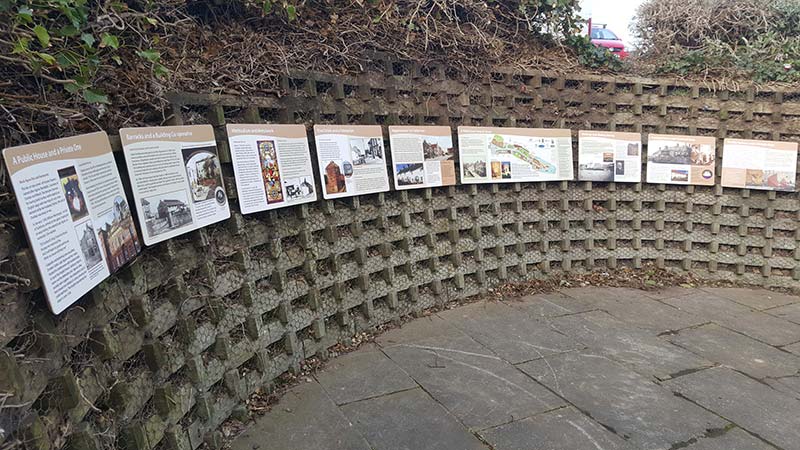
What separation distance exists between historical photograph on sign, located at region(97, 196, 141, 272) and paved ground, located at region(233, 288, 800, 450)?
1.35 metres

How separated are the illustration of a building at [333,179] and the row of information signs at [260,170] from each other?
0.04 ft

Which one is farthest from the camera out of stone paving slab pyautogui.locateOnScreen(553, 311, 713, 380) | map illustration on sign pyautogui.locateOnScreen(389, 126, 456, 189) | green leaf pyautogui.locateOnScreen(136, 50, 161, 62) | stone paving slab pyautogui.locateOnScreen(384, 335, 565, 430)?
map illustration on sign pyautogui.locateOnScreen(389, 126, 456, 189)

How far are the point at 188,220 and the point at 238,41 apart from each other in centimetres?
170

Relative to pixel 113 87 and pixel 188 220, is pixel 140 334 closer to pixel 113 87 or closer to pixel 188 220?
pixel 188 220

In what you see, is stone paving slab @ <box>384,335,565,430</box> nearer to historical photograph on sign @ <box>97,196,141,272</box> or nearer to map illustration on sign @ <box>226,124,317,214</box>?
map illustration on sign @ <box>226,124,317,214</box>

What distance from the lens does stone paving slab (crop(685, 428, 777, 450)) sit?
2972 millimetres

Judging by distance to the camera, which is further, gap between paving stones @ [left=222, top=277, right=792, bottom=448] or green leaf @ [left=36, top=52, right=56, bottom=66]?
gap between paving stones @ [left=222, top=277, right=792, bottom=448]

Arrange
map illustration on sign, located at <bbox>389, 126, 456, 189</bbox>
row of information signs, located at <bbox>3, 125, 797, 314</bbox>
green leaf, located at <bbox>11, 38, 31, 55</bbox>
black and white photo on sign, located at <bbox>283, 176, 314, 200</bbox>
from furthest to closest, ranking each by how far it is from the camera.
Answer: map illustration on sign, located at <bbox>389, 126, 456, 189</bbox> < black and white photo on sign, located at <bbox>283, 176, 314, 200</bbox> < green leaf, located at <bbox>11, 38, 31, 55</bbox> < row of information signs, located at <bbox>3, 125, 797, 314</bbox>

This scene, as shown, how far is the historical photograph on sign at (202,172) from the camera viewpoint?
294 cm

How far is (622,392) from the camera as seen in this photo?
358 centimetres

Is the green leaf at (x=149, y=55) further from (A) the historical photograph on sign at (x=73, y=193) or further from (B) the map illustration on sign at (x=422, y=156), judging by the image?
(B) the map illustration on sign at (x=422, y=156)

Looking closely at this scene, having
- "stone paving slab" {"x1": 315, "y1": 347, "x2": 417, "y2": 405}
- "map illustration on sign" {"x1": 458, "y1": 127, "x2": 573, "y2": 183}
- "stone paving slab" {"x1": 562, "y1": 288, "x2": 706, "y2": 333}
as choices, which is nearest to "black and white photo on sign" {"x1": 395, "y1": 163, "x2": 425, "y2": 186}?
"map illustration on sign" {"x1": 458, "y1": 127, "x2": 573, "y2": 183}

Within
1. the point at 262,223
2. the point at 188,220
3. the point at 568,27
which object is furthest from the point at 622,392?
the point at 568,27

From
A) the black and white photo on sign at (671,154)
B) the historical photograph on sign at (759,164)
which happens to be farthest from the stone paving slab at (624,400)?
the historical photograph on sign at (759,164)
